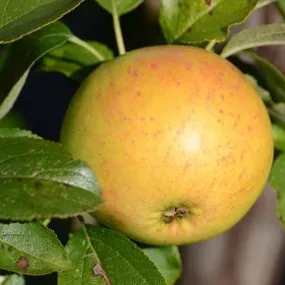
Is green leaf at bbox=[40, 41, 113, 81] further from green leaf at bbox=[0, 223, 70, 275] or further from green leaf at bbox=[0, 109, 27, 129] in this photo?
green leaf at bbox=[0, 223, 70, 275]

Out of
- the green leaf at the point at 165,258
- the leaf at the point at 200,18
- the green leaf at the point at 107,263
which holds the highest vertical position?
the leaf at the point at 200,18

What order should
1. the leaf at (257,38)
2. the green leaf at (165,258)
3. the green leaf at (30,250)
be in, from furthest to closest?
the green leaf at (165,258), the leaf at (257,38), the green leaf at (30,250)

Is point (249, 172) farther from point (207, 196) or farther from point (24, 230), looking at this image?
point (24, 230)

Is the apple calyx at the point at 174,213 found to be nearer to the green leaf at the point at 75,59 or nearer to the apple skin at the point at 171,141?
the apple skin at the point at 171,141

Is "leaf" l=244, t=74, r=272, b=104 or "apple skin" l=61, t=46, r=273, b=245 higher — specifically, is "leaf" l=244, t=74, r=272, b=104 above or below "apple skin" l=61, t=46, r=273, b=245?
below

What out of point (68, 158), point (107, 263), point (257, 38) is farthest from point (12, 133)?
point (257, 38)

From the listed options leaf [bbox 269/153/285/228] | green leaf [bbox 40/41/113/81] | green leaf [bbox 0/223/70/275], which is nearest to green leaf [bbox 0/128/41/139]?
green leaf [bbox 0/223/70/275]

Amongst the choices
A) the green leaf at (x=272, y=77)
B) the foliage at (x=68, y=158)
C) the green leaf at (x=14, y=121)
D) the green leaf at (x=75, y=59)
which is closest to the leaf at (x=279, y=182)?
the foliage at (x=68, y=158)
